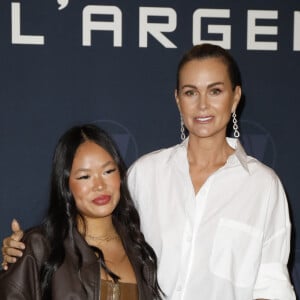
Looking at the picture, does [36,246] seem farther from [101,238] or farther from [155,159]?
[155,159]

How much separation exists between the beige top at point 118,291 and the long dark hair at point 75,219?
1.0 inches

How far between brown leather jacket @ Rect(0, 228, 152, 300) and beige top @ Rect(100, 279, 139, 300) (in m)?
0.03

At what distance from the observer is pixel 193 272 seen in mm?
2012

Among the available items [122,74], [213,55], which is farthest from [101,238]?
[122,74]

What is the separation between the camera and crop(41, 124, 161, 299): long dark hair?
1759 mm

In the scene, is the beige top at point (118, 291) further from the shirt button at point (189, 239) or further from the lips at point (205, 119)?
the lips at point (205, 119)

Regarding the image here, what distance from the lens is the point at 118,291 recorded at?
1762 millimetres

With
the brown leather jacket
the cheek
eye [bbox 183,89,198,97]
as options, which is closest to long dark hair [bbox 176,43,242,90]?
eye [bbox 183,89,198,97]

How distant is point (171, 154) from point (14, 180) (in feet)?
3.30

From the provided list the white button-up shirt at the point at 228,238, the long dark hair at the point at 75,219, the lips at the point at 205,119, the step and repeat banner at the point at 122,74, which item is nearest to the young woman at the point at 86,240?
the long dark hair at the point at 75,219

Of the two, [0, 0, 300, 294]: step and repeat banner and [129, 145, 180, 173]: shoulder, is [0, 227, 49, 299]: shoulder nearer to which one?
[129, 145, 180, 173]: shoulder

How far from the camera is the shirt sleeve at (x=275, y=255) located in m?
1.96

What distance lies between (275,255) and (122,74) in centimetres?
131

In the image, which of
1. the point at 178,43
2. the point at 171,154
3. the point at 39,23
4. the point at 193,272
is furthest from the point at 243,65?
Answer: the point at 193,272
